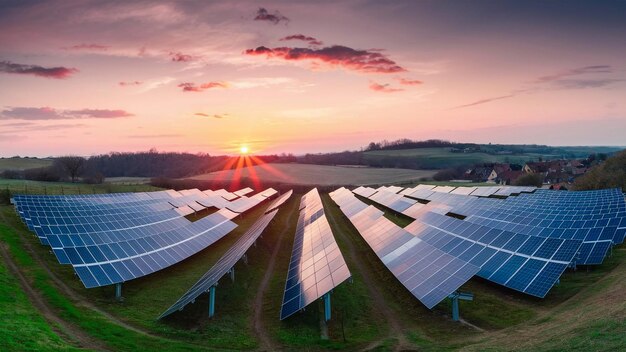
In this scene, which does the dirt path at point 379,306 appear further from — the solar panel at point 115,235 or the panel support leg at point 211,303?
the solar panel at point 115,235

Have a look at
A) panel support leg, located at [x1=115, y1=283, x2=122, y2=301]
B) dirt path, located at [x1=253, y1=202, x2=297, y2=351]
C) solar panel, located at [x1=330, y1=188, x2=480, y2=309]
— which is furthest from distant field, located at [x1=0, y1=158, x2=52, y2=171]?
solar panel, located at [x1=330, y1=188, x2=480, y2=309]

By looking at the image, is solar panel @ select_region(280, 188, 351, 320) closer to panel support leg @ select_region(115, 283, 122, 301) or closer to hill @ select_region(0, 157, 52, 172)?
panel support leg @ select_region(115, 283, 122, 301)

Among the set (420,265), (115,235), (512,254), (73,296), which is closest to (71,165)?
(115,235)

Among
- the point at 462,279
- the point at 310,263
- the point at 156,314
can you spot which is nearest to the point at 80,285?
the point at 156,314

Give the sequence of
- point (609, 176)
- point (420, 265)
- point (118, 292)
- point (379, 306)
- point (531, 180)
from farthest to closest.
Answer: point (531, 180)
point (609, 176)
point (420, 265)
point (118, 292)
point (379, 306)

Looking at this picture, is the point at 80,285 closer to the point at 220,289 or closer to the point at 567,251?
the point at 220,289

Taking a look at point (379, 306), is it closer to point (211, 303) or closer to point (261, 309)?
point (261, 309)
